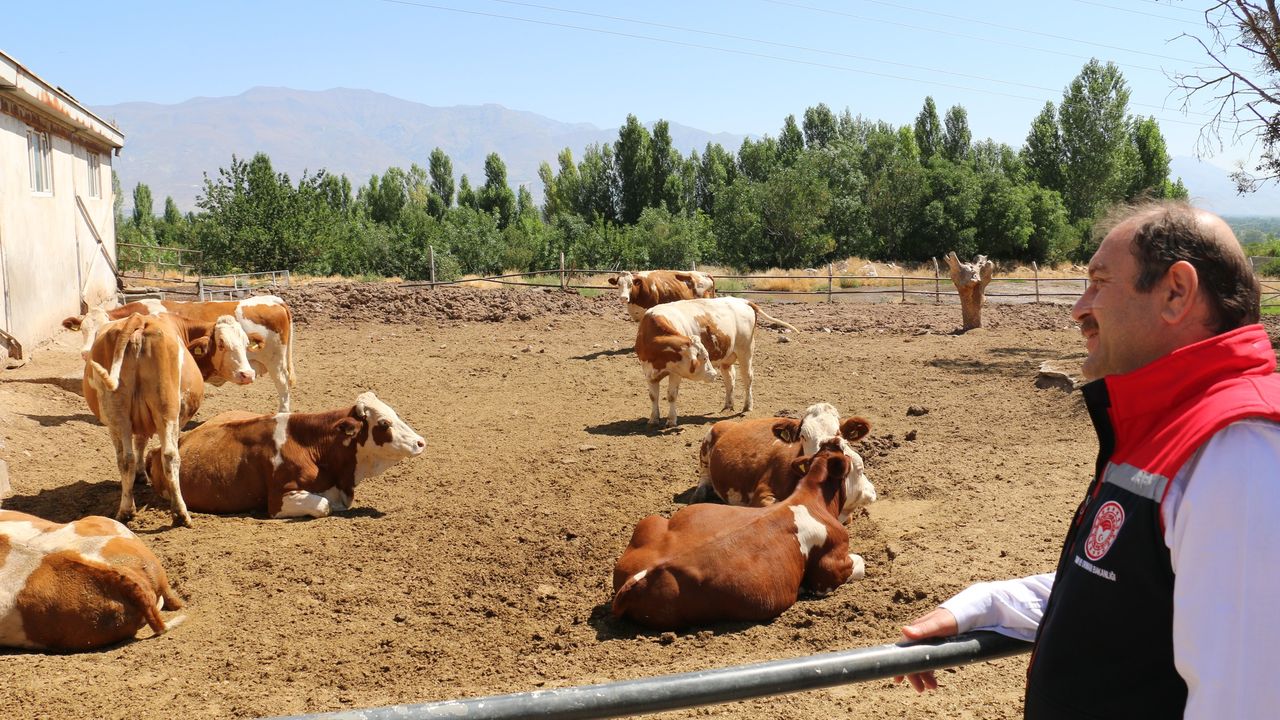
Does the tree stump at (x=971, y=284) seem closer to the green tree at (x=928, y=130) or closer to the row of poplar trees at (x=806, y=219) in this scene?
the row of poplar trees at (x=806, y=219)

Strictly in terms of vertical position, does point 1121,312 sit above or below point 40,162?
below

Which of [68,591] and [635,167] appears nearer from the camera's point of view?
[68,591]

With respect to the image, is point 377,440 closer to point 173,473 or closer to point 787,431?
point 173,473

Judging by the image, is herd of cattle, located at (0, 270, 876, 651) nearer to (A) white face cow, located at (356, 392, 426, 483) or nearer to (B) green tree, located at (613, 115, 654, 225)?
(A) white face cow, located at (356, 392, 426, 483)

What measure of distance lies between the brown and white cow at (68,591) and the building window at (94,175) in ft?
61.1

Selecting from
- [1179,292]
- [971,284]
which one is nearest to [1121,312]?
[1179,292]

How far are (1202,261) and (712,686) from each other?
3.64ft

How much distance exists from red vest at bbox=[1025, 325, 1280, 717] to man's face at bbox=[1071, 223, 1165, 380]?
0.24ft

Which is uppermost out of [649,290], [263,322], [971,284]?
[971,284]

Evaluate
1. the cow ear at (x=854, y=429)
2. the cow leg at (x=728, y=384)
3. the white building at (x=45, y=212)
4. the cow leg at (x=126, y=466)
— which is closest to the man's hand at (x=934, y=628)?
Answer: the cow ear at (x=854, y=429)

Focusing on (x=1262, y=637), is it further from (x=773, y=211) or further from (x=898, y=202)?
(x=898, y=202)

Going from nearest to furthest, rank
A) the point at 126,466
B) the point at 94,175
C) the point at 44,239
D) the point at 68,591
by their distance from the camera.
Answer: the point at 68,591, the point at 126,466, the point at 44,239, the point at 94,175

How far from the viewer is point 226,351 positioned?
1042cm

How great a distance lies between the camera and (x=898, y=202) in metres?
55.9
